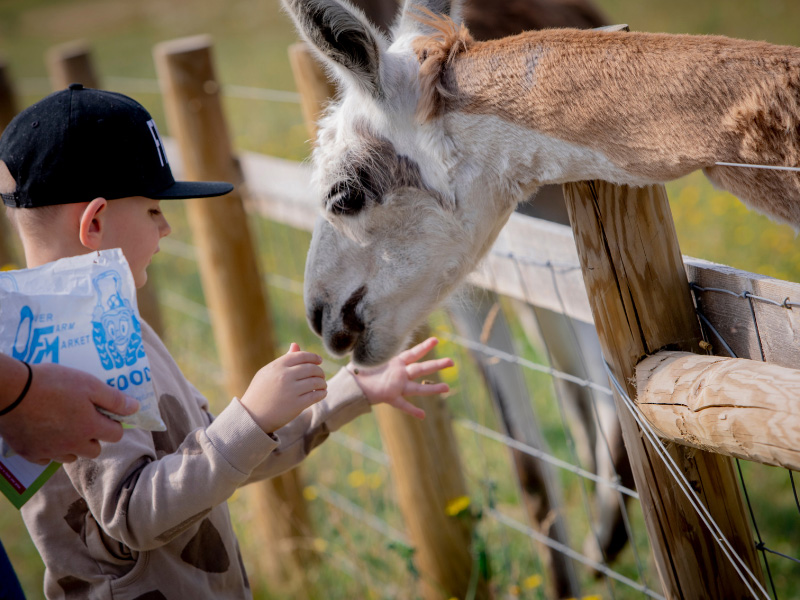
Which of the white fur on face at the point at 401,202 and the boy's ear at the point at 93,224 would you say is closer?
the boy's ear at the point at 93,224

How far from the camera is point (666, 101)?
1298mm

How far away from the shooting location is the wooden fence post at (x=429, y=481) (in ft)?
7.75

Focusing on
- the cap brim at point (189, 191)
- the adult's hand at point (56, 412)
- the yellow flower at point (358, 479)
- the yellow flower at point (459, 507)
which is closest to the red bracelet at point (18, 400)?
the adult's hand at point (56, 412)

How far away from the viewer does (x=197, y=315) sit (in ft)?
16.6

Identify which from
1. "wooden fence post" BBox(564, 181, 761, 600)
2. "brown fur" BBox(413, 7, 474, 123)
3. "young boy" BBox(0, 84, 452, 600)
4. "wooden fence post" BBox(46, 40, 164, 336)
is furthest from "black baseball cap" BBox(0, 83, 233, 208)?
"wooden fence post" BBox(46, 40, 164, 336)

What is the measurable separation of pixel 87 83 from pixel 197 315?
1.76 m

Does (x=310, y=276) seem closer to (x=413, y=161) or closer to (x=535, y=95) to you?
(x=413, y=161)

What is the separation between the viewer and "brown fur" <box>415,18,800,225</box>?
4.05 ft

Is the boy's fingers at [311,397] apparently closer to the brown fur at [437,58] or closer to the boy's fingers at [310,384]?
the boy's fingers at [310,384]

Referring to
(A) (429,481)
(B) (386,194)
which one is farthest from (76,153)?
→ (A) (429,481)

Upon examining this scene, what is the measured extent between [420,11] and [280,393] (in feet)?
3.51

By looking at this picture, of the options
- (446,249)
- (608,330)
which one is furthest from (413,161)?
(608,330)

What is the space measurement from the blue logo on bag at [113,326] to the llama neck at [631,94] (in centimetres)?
83

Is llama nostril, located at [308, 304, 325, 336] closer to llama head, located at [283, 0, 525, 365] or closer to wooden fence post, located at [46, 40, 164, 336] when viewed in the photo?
llama head, located at [283, 0, 525, 365]
